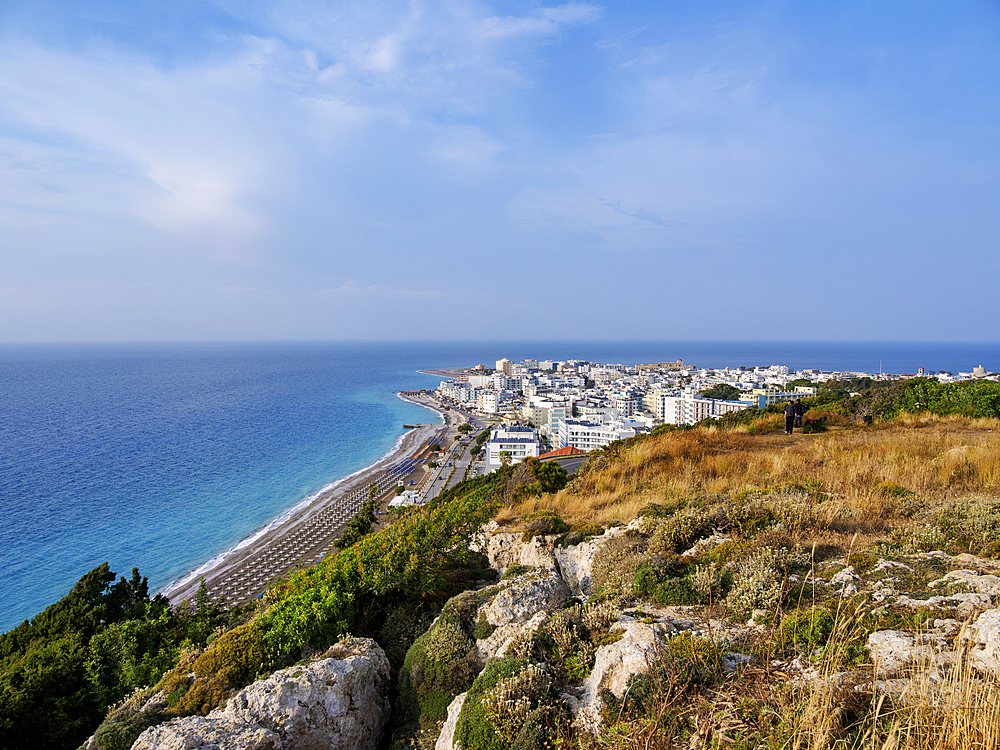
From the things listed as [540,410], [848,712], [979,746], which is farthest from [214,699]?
[540,410]

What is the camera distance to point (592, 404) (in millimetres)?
81188

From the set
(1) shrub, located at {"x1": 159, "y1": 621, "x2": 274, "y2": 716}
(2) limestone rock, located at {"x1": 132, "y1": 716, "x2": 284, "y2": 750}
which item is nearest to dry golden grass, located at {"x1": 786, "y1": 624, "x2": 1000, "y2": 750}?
(2) limestone rock, located at {"x1": 132, "y1": 716, "x2": 284, "y2": 750}

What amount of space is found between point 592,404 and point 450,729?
7926 cm

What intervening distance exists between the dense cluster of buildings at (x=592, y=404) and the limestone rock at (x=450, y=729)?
2828 centimetres

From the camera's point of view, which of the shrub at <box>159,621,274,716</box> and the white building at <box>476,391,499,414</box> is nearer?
the shrub at <box>159,621,274,716</box>

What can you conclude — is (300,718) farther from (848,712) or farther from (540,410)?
(540,410)

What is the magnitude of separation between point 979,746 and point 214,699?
5424 millimetres

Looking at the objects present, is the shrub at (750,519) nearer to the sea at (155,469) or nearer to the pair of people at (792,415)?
the pair of people at (792,415)

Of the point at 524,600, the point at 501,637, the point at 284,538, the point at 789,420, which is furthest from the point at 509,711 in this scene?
the point at 284,538

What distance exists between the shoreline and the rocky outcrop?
23.8 m

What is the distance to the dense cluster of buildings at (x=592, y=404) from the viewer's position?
5612 centimetres

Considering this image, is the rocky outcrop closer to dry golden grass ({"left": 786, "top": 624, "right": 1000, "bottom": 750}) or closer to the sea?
dry golden grass ({"left": 786, "top": 624, "right": 1000, "bottom": 750})

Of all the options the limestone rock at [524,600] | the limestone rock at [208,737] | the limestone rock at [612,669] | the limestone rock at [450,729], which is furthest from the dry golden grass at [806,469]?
the limestone rock at [208,737]

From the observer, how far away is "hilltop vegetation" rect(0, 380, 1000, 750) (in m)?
3.04
